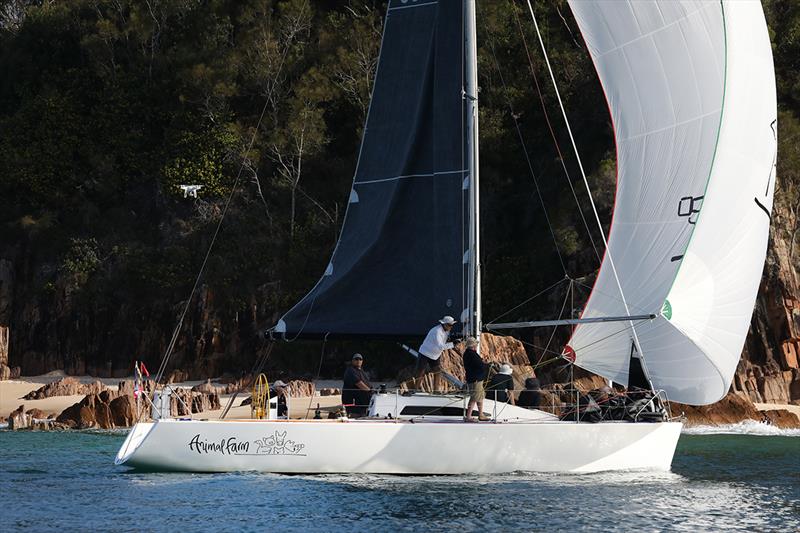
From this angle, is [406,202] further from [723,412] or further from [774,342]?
[774,342]

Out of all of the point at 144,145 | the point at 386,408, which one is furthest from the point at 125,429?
the point at 144,145

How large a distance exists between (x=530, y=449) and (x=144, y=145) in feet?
104

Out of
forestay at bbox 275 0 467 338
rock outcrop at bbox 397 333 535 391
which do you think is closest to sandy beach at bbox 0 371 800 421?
rock outcrop at bbox 397 333 535 391

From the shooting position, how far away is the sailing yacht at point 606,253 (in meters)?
18.4

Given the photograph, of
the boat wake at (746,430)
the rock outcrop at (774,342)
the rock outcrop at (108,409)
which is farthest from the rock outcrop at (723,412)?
the rock outcrop at (108,409)

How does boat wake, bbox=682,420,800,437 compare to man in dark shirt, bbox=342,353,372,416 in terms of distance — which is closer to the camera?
man in dark shirt, bbox=342,353,372,416

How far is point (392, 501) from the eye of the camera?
16516 millimetres

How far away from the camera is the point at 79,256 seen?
144 feet

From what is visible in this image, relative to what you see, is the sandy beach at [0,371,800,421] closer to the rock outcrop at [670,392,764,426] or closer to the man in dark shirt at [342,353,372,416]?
the rock outcrop at [670,392,764,426]

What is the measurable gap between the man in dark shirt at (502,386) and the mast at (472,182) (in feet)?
2.34

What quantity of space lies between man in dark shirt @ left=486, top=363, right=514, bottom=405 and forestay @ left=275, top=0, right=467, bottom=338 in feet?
3.91

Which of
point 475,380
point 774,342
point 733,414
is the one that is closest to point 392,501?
point 475,380

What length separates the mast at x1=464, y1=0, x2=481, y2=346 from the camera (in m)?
19.5

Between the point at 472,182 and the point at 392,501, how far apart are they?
586 cm
